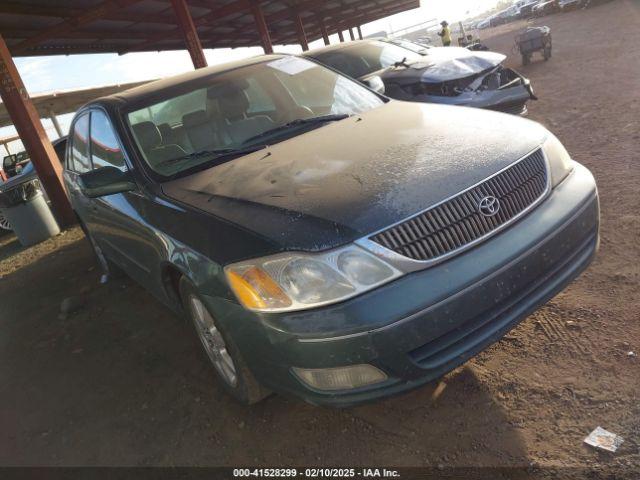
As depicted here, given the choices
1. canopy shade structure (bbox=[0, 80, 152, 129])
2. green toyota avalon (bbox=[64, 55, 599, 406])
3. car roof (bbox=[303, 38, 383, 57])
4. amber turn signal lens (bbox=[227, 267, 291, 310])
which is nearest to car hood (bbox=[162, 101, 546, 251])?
green toyota avalon (bbox=[64, 55, 599, 406])

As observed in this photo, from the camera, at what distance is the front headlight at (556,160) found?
88.8 inches

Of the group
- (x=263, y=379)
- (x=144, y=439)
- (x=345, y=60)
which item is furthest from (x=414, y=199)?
(x=345, y=60)

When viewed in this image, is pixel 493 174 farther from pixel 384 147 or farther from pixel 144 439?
pixel 144 439

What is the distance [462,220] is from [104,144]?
96.4 inches

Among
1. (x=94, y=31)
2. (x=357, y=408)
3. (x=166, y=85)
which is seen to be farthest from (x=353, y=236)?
(x=94, y=31)

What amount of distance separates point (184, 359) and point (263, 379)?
1.29 m

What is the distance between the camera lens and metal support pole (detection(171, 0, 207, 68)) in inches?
427

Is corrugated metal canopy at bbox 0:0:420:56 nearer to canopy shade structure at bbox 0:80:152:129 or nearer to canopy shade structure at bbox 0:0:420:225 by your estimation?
canopy shade structure at bbox 0:0:420:225

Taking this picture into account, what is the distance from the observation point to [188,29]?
436 inches

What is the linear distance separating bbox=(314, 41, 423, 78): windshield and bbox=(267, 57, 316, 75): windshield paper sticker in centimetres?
289

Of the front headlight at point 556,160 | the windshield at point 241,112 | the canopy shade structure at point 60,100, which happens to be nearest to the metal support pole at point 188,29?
the canopy shade structure at point 60,100

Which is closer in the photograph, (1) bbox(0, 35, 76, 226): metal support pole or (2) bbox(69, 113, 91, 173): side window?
(2) bbox(69, 113, 91, 173): side window

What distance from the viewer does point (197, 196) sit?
7.84ft

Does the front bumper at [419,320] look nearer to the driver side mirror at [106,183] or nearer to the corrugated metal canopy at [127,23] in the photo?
the driver side mirror at [106,183]
